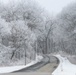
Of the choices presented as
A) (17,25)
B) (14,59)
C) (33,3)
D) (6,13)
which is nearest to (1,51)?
(14,59)

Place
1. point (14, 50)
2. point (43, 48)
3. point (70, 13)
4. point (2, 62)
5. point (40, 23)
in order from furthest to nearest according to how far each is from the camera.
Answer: point (43, 48)
point (40, 23)
point (70, 13)
point (14, 50)
point (2, 62)

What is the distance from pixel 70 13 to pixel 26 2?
14798 mm

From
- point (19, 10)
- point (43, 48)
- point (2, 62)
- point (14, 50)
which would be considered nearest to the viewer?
point (2, 62)

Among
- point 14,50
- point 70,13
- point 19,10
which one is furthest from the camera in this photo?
point 19,10

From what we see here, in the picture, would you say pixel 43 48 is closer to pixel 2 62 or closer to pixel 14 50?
pixel 14 50

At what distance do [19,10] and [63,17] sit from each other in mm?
11669

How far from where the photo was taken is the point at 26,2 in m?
65.4

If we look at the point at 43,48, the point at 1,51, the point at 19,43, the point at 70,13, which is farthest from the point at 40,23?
the point at 43,48

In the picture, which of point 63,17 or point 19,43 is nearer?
point 19,43

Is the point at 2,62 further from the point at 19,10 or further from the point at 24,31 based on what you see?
the point at 19,10

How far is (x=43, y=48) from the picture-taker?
104 metres

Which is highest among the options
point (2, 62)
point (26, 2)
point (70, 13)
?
point (26, 2)

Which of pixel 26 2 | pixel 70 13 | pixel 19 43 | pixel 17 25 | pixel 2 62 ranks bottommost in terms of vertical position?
pixel 2 62

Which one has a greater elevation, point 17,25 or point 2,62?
point 17,25
